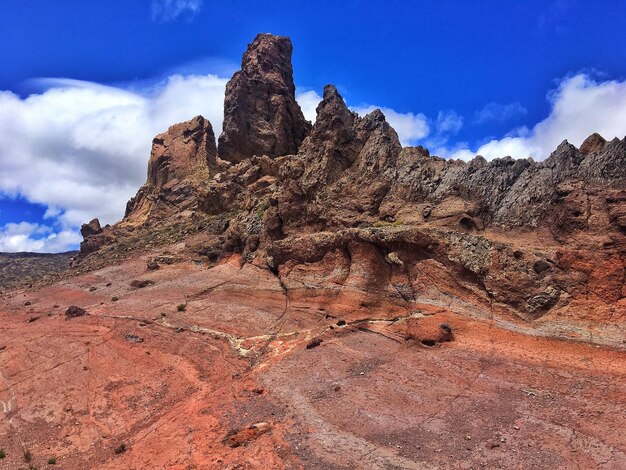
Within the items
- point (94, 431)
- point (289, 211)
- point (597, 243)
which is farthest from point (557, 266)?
point (94, 431)

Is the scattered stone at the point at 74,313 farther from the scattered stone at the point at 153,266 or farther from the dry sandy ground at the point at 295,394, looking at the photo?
the scattered stone at the point at 153,266

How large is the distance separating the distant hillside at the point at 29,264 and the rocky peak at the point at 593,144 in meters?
105

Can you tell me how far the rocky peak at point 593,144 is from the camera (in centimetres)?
2314

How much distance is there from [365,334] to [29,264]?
129 m

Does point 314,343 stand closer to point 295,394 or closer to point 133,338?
point 295,394

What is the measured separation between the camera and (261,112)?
80.6 m

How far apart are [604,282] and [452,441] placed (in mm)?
10064

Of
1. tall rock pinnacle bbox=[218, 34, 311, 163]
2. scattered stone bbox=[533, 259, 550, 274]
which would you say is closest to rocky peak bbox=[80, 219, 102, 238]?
tall rock pinnacle bbox=[218, 34, 311, 163]

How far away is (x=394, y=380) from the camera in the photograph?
18.3m

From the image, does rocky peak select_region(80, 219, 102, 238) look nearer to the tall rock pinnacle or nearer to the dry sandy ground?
the tall rock pinnacle

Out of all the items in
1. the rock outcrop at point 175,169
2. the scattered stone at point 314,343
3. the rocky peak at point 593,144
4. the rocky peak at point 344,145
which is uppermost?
the rock outcrop at point 175,169

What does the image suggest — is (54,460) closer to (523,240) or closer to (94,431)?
(94,431)

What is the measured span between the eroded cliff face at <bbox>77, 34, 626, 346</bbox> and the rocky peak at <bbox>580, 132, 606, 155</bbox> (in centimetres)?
6

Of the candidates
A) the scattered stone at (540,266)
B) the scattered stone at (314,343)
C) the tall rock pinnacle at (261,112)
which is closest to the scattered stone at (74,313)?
the scattered stone at (314,343)
